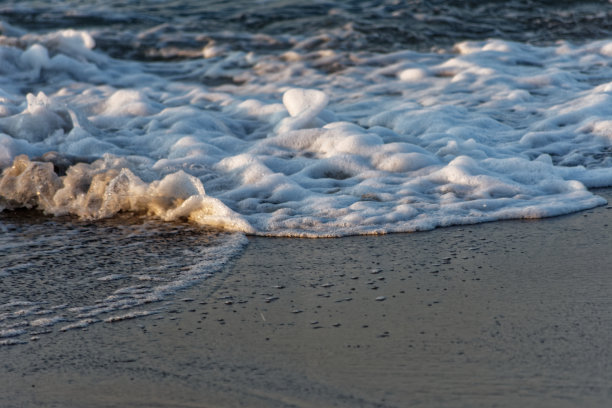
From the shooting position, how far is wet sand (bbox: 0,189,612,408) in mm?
1764

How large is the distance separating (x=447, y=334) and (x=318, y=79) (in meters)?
4.63

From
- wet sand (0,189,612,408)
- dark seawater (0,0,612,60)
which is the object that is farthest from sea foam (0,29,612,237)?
dark seawater (0,0,612,60)

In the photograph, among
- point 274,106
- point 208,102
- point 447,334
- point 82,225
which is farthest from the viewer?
point 208,102

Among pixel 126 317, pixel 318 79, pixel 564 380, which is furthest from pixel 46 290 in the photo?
pixel 318 79

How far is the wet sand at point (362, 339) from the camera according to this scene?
1764mm

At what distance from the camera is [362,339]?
6.66ft

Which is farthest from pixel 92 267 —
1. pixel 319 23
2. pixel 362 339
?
pixel 319 23

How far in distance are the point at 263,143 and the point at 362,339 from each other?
2.32m

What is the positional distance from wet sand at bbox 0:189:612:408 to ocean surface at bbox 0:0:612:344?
0.21m

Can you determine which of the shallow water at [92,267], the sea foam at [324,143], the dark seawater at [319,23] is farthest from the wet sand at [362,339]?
the dark seawater at [319,23]

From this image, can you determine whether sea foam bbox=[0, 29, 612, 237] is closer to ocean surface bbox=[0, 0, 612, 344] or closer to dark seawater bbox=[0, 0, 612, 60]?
ocean surface bbox=[0, 0, 612, 344]

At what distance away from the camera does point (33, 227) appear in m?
3.21

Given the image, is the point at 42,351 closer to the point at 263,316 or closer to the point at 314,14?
the point at 263,316

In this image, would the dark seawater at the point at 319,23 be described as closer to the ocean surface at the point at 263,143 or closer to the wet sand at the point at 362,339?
the ocean surface at the point at 263,143
